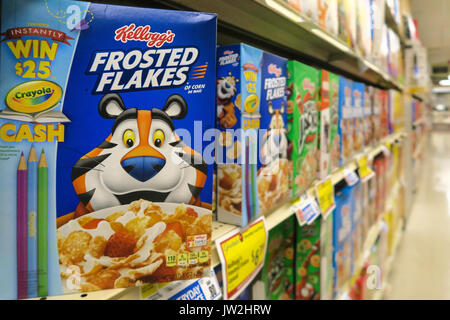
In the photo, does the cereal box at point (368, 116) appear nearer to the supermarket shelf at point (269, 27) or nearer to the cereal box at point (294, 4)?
the supermarket shelf at point (269, 27)

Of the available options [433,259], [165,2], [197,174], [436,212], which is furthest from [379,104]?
[436,212]

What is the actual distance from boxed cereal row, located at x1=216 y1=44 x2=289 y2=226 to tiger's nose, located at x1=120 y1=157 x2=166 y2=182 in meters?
0.24

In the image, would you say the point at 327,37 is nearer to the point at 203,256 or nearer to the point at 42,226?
the point at 203,256

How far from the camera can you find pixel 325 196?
1223 millimetres

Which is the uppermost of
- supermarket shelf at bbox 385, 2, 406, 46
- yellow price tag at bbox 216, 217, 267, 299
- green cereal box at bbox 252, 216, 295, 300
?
supermarket shelf at bbox 385, 2, 406, 46

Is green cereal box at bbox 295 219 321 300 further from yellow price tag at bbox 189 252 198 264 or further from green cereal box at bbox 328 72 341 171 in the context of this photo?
yellow price tag at bbox 189 252 198 264

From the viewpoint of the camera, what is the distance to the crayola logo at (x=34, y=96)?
40 centimetres

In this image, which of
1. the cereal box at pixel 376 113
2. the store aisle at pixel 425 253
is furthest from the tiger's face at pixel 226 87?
the store aisle at pixel 425 253

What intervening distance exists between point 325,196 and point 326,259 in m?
0.27

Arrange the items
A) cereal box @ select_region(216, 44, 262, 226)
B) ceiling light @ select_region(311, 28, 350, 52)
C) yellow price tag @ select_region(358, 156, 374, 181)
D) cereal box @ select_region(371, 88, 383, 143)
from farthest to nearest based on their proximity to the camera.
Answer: cereal box @ select_region(371, 88, 383, 143) < yellow price tag @ select_region(358, 156, 374, 181) < ceiling light @ select_region(311, 28, 350, 52) < cereal box @ select_region(216, 44, 262, 226)

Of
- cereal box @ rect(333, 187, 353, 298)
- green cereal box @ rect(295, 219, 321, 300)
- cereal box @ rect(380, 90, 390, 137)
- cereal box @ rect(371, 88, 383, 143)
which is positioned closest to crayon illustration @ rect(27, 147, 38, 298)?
green cereal box @ rect(295, 219, 321, 300)

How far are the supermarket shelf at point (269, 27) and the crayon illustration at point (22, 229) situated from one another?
0.51 meters

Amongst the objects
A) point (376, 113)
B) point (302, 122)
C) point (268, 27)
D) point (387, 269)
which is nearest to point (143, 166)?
point (302, 122)

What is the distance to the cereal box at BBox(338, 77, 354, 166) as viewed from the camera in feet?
4.70
